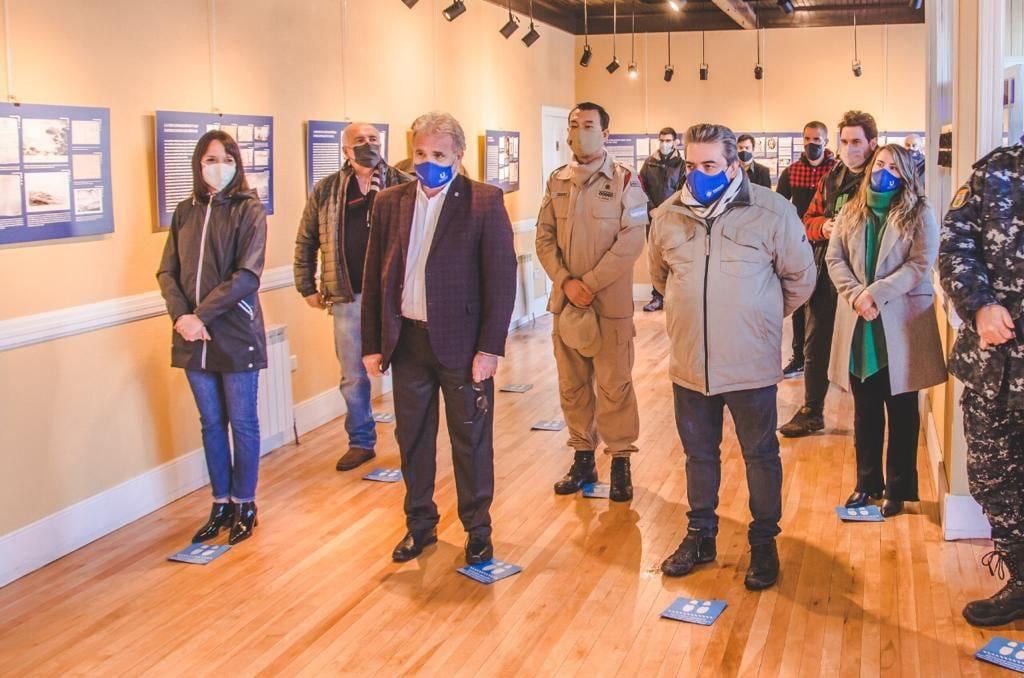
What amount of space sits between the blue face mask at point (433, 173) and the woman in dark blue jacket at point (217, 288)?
85cm

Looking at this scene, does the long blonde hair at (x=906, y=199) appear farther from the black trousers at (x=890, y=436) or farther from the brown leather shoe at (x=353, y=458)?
the brown leather shoe at (x=353, y=458)

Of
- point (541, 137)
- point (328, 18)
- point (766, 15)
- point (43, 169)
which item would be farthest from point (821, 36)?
point (43, 169)

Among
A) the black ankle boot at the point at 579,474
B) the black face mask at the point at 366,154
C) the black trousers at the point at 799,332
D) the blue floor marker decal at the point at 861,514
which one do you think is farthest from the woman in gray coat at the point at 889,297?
the black trousers at the point at 799,332

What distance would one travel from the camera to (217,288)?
4488mm

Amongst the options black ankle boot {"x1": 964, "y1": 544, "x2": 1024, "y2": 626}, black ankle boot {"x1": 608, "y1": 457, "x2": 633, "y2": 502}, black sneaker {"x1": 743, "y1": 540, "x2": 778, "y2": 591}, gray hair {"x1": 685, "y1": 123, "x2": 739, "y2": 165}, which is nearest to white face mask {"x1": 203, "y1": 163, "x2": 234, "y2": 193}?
gray hair {"x1": 685, "y1": 123, "x2": 739, "y2": 165}

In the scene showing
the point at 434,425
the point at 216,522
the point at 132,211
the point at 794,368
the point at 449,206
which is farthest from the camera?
the point at 794,368

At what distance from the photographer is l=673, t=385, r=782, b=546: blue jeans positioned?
3.92m

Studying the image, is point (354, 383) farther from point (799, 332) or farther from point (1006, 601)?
point (1006, 601)

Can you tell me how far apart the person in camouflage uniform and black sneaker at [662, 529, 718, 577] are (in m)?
1.03

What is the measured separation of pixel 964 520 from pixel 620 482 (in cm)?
144

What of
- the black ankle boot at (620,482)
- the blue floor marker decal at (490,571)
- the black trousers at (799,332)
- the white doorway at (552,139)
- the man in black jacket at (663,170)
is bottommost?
the blue floor marker decal at (490,571)

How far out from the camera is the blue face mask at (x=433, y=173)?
160 inches

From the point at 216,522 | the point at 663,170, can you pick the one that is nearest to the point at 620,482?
the point at 216,522

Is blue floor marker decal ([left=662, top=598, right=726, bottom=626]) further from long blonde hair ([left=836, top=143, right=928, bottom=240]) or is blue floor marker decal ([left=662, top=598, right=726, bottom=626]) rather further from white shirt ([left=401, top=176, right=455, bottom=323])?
long blonde hair ([left=836, top=143, right=928, bottom=240])
